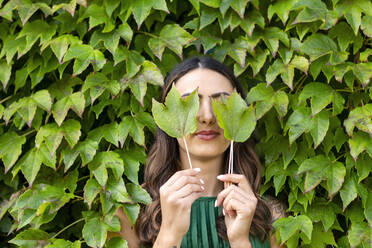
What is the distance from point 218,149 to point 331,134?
1.56 ft

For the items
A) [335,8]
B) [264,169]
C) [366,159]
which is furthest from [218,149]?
[335,8]

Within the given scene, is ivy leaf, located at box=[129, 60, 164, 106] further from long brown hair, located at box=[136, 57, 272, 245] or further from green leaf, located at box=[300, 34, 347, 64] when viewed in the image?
green leaf, located at box=[300, 34, 347, 64]

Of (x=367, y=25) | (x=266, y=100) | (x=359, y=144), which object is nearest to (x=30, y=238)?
(x=266, y=100)

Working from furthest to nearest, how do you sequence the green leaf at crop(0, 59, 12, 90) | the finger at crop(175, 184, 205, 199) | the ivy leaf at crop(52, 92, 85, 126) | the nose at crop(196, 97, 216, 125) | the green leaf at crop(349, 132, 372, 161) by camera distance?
1. the green leaf at crop(0, 59, 12, 90)
2. the ivy leaf at crop(52, 92, 85, 126)
3. the green leaf at crop(349, 132, 372, 161)
4. the nose at crop(196, 97, 216, 125)
5. the finger at crop(175, 184, 205, 199)

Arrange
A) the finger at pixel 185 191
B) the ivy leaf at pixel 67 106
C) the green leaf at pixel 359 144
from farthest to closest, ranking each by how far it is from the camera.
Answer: the ivy leaf at pixel 67 106, the green leaf at pixel 359 144, the finger at pixel 185 191

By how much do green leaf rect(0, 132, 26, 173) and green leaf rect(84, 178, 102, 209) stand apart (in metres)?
0.32

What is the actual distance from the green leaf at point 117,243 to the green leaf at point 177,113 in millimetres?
505

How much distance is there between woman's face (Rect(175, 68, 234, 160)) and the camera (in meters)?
1.70

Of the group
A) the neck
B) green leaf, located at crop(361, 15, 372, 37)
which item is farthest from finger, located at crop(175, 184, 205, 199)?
green leaf, located at crop(361, 15, 372, 37)

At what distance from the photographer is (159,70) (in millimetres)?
1884

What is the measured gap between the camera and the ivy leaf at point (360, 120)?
1.75 meters

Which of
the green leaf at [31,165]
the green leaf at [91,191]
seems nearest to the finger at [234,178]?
the green leaf at [91,191]

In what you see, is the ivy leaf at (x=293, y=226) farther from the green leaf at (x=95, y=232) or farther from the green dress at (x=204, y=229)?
the green leaf at (x=95, y=232)

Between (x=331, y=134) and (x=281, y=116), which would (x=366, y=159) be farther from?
(x=281, y=116)
